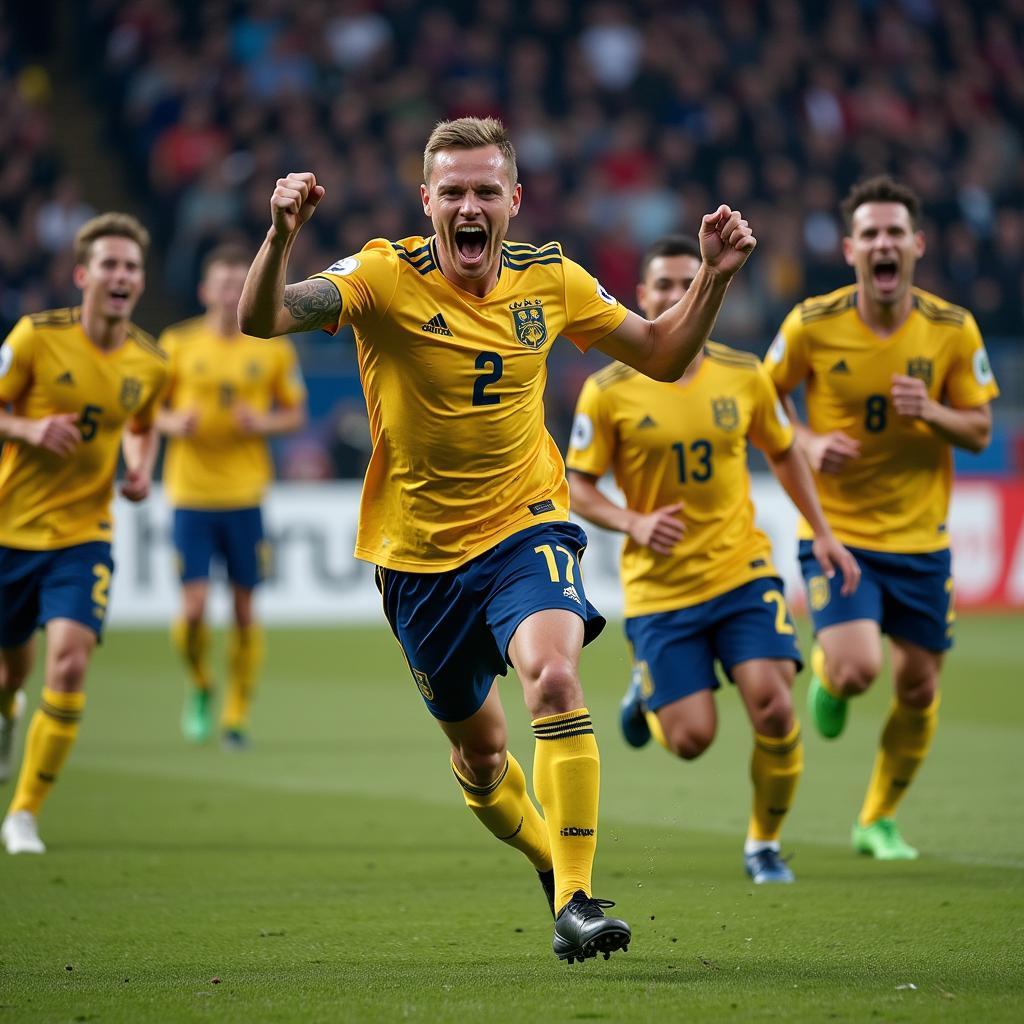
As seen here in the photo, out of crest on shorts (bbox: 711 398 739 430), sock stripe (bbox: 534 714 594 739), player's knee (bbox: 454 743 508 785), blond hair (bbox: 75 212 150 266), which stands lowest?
player's knee (bbox: 454 743 508 785)

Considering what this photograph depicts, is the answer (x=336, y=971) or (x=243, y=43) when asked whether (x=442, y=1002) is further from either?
(x=243, y=43)

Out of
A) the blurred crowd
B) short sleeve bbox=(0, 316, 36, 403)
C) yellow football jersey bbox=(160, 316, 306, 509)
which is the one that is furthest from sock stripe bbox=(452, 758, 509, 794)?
the blurred crowd

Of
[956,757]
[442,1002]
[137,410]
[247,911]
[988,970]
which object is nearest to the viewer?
[442,1002]

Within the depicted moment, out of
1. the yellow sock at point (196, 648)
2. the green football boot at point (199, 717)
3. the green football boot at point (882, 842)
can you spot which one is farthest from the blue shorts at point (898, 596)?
the green football boot at point (199, 717)

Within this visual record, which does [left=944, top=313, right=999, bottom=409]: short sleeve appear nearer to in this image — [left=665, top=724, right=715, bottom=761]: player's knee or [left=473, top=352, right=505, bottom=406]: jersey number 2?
[left=665, top=724, right=715, bottom=761]: player's knee

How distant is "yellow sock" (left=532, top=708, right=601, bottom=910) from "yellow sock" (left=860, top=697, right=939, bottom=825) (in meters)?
2.82

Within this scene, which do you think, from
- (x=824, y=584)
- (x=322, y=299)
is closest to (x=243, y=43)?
(x=824, y=584)

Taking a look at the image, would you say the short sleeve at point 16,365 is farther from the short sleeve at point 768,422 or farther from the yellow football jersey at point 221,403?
the yellow football jersey at point 221,403

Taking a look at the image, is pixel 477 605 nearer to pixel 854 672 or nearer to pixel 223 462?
pixel 854 672

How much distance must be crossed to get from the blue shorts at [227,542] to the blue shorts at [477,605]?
651 cm

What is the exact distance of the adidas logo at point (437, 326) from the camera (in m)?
5.39

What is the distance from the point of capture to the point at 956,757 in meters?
10.6

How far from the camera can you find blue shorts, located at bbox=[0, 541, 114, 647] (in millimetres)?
7922

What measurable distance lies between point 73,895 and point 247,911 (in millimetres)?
780
